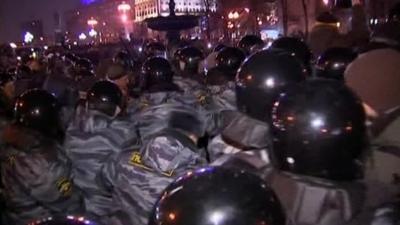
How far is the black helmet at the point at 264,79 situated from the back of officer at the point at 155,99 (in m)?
1.03

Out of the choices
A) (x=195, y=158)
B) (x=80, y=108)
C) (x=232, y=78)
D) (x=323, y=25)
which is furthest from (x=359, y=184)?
(x=323, y=25)

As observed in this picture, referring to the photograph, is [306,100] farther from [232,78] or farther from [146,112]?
[232,78]

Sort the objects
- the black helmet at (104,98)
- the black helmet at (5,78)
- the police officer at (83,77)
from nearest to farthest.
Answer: the black helmet at (104,98), the police officer at (83,77), the black helmet at (5,78)

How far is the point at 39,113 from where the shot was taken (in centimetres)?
498

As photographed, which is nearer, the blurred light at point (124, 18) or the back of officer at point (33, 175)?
the back of officer at point (33, 175)

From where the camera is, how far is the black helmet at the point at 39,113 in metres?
4.93

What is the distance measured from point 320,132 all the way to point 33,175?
2.63 metres

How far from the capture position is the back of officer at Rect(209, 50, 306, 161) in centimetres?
359

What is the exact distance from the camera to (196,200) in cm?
207

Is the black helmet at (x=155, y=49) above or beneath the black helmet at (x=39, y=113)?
above

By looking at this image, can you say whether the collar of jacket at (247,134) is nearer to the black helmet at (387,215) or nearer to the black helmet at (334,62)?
the black helmet at (387,215)

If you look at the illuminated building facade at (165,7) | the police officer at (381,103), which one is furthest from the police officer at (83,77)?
the illuminated building facade at (165,7)

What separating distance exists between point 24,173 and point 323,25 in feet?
19.5

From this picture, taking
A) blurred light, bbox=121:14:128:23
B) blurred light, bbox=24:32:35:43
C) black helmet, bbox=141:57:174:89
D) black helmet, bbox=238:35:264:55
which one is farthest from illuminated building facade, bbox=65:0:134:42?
black helmet, bbox=141:57:174:89
